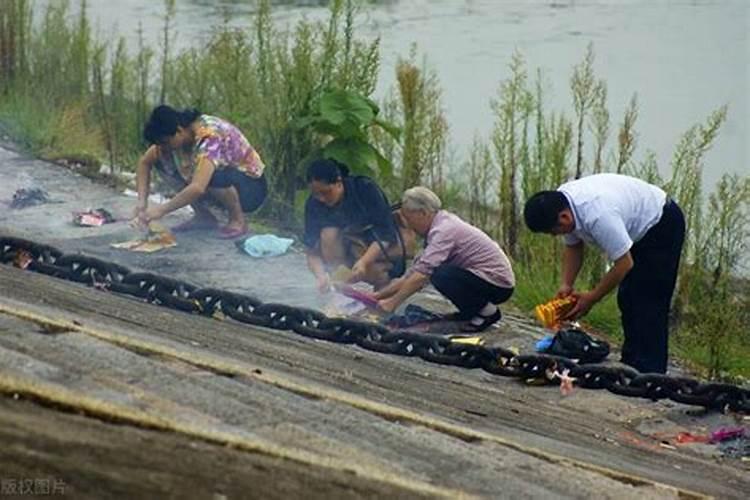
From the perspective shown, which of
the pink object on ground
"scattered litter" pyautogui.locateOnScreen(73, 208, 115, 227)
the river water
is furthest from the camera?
the river water

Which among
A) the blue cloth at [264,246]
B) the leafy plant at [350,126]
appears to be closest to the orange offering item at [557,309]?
the blue cloth at [264,246]

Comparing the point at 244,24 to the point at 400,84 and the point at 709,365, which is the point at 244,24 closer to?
the point at 400,84

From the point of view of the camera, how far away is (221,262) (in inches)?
314

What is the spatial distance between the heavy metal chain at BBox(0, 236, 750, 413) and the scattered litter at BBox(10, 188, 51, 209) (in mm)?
3793

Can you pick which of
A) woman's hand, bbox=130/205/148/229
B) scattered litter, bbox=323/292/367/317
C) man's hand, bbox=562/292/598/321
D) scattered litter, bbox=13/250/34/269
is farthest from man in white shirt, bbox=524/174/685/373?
woman's hand, bbox=130/205/148/229

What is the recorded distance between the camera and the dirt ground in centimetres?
241

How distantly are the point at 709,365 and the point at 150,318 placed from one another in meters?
3.56

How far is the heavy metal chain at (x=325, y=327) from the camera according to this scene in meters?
5.07

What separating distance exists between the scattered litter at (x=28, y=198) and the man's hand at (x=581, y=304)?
4212 mm

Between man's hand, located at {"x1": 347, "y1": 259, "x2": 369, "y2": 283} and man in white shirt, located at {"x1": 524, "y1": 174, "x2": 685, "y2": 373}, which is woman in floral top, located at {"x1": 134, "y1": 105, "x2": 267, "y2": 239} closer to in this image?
man's hand, located at {"x1": 347, "y1": 259, "x2": 369, "y2": 283}

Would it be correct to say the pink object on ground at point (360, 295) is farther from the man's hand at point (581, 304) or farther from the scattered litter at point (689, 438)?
the scattered litter at point (689, 438)

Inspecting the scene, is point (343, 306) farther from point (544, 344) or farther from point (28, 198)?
point (28, 198)

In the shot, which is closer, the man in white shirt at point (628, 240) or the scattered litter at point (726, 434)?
the scattered litter at point (726, 434)

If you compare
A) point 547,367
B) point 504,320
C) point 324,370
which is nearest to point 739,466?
point 547,367
